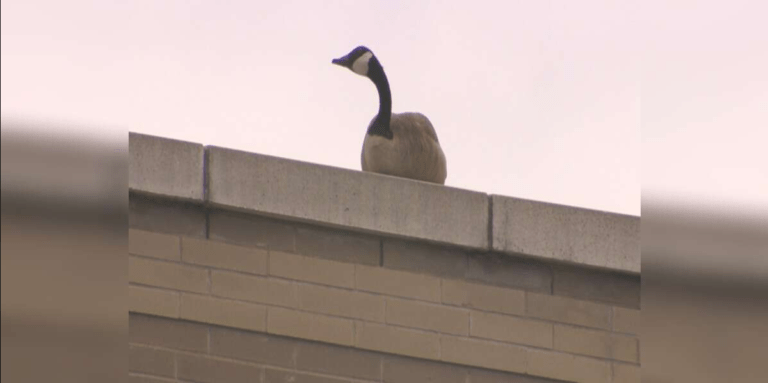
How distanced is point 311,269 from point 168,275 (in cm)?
60

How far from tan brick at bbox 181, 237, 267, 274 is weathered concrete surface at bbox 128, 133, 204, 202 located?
0.63ft

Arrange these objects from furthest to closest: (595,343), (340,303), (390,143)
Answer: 1. (390,143)
2. (595,343)
3. (340,303)

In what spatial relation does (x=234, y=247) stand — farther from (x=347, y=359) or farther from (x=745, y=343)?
(x=745, y=343)

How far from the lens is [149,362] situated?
5395mm

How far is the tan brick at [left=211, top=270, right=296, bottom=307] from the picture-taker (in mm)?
5551

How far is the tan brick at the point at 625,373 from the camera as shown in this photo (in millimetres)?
5906

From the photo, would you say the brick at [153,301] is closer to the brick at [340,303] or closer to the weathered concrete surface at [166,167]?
the weathered concrete surface at [166,167]

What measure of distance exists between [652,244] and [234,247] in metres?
2.85

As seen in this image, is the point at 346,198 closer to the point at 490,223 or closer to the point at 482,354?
the point at 490,223

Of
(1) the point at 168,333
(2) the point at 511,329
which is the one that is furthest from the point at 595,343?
(1) the point at 168,333

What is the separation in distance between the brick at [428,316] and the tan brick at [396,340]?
4cm

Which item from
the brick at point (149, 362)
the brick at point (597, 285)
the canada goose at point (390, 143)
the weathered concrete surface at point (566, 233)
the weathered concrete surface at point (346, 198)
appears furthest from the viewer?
the canada goose at point (390, 143)

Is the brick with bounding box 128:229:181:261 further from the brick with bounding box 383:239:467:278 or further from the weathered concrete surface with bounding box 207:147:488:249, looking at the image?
the brick with bounding box 383:239:467:278

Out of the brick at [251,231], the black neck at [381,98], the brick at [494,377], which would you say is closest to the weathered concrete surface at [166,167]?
the brick at [251,231]
